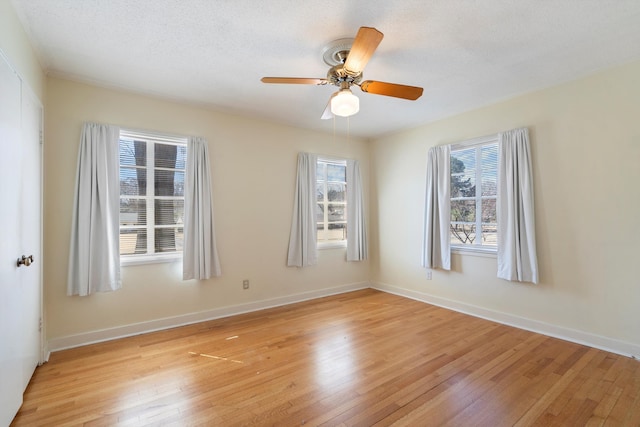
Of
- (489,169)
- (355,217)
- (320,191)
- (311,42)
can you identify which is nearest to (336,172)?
(320,191)

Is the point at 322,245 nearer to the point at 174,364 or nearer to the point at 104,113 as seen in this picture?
the point at 174,364

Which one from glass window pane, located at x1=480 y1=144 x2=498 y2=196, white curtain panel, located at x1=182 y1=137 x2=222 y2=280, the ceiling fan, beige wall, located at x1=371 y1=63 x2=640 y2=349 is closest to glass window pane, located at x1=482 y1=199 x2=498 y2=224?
glass window pane, located at x1=480 y1=144 x2=498 y2=196

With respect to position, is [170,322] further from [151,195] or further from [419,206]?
[419,206]

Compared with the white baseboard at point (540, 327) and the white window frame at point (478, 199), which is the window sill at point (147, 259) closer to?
the white baseboard at point (540, 327)

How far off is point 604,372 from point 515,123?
2.57 metres

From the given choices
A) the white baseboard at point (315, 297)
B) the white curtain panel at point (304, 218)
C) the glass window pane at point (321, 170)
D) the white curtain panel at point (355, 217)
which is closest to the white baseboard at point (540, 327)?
the white baseboard at point (315, 297)

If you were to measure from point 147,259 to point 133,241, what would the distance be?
0.25 metres

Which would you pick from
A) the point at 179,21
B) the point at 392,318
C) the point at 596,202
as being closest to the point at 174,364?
the point at 392,318

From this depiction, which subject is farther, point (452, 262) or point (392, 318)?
point (452, 262)

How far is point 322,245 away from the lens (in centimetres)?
477

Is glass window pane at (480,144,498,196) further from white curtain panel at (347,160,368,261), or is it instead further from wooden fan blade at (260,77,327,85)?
wooden fan blade at (260,77,327,85)

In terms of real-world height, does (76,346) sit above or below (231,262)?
below

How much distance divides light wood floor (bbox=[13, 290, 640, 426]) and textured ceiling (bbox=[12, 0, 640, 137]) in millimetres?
2658

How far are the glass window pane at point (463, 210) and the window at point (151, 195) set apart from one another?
3.58m
